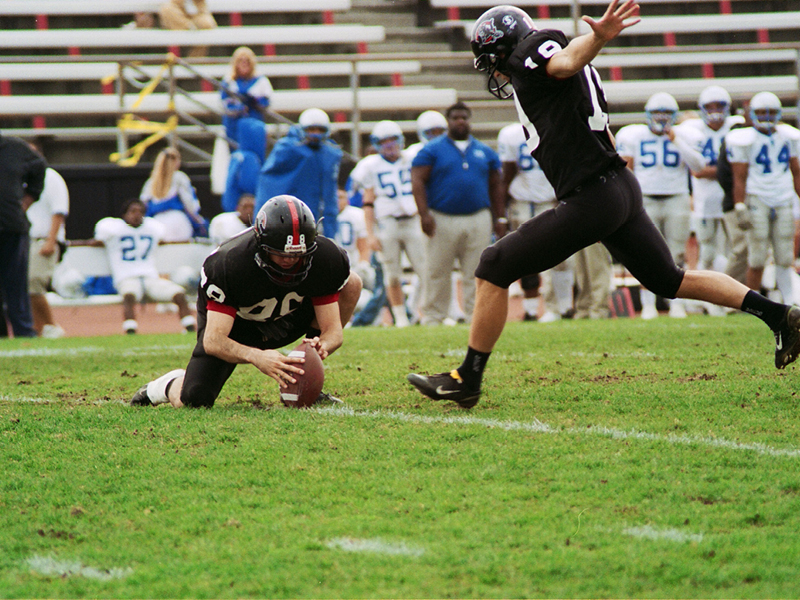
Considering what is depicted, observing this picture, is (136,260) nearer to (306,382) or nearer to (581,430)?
(306,382)

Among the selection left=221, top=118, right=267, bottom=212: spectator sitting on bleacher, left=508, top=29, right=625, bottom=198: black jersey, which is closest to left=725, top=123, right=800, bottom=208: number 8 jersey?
left=221, top=118, right=267, bottom=212: spectator sitting on bleacher

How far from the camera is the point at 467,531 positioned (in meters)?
2.89

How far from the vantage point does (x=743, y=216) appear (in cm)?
944

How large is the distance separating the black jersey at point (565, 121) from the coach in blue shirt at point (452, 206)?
5.25 meters

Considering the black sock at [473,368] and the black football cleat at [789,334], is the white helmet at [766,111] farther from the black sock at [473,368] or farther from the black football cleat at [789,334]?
the black sock at [473,368]

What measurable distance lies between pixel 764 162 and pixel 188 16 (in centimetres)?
1086

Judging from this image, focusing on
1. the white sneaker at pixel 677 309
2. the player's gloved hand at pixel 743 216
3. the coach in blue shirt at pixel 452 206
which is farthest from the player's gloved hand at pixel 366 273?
the player's gloved hand at pixel 743 216

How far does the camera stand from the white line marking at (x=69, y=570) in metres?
2.69

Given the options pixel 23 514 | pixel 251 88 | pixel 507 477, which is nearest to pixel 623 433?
pixel 507 477

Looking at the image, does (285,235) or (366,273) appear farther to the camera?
(366,273)

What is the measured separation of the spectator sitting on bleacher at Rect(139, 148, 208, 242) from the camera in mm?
11508

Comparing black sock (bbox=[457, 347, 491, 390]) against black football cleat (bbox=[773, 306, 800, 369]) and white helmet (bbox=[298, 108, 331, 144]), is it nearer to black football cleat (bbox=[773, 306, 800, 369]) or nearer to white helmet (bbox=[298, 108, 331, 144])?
black football cleat (bbox=[773, 306, 800, 369])

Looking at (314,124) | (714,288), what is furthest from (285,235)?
(314,124)

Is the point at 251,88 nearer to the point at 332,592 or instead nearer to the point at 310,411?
the point at 310,411
